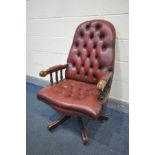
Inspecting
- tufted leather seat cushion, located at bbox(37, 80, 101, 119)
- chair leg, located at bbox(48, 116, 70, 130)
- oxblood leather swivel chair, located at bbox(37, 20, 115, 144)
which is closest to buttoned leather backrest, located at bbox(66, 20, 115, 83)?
oxblood leather swivel chair, located at bbox(37, 20, 115, 144)

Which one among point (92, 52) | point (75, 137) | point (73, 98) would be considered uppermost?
point (92, 52)

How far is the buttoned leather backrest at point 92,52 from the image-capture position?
165 cm

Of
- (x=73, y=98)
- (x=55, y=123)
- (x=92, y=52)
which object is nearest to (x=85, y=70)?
(x=92, y=52)

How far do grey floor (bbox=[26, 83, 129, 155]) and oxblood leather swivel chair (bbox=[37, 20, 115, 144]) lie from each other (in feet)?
0.26

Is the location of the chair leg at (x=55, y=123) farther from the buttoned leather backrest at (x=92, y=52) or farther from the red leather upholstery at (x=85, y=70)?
the buttoned leather backrest at (x=92, y=52)

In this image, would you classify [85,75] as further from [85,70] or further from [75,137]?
[75,137]

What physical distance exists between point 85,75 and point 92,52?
257 mm

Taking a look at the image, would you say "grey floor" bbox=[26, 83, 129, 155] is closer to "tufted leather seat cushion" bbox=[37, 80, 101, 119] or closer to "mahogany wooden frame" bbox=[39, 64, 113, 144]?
"mahogany wooden frame" bbox=[39, 64, 113, 144]

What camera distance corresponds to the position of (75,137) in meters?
1.60

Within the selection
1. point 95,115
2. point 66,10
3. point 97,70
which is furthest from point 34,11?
point 95,115

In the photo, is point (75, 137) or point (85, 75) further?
point (85, 75)

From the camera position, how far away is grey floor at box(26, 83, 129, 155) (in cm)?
145
